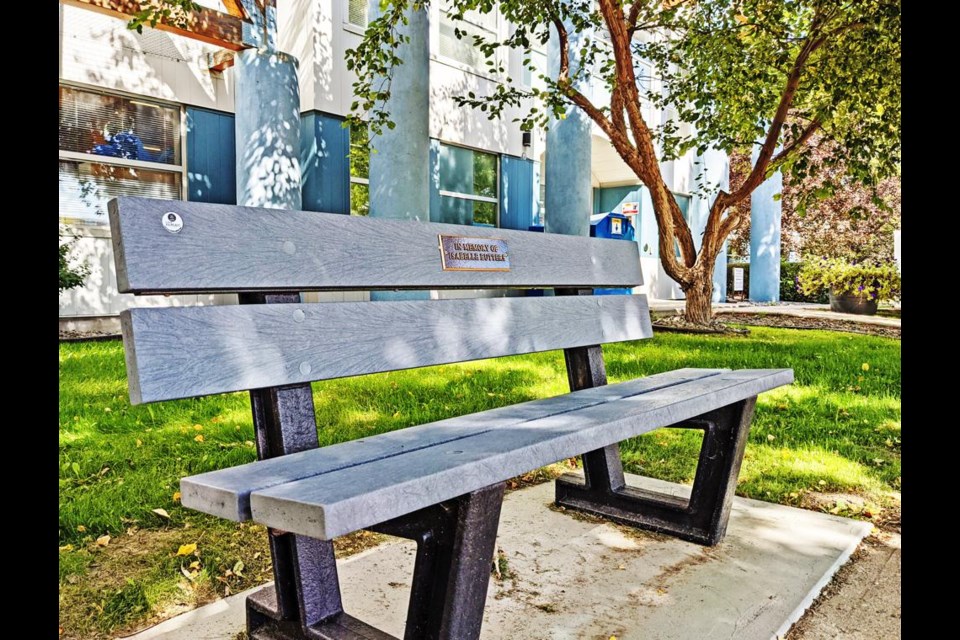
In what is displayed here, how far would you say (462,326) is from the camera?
7.69ft

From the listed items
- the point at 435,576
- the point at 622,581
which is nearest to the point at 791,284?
the point at 622,581

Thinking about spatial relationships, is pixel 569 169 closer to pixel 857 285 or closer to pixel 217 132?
pixel 217 132

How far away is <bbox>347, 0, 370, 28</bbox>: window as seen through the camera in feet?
36.8

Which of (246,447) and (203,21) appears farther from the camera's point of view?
(203,21)

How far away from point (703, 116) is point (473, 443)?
7747 mm

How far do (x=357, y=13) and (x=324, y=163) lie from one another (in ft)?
7.86

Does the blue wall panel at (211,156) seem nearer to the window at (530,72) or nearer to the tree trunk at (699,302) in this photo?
the window at (530,72)

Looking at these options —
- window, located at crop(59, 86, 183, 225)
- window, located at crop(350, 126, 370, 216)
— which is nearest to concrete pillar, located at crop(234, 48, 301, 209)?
window, located at crop(59, 86, 183, 225)

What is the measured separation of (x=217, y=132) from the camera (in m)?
10.1

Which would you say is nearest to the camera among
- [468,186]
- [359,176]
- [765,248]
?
[359,176]

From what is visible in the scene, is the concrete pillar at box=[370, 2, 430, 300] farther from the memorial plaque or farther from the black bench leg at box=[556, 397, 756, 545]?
the memorial plaque

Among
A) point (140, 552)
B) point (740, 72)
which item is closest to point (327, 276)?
point (140, 552)

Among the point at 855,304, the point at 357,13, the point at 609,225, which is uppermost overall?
the point at 357,13

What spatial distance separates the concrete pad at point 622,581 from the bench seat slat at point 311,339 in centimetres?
71
